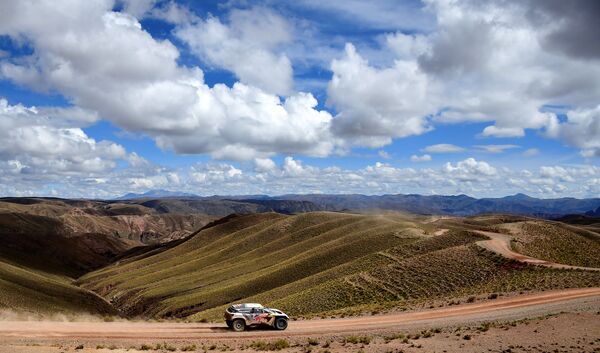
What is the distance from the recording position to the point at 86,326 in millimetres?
31703

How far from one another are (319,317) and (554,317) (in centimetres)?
1814

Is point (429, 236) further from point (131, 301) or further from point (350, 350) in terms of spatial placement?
point (131, 301)

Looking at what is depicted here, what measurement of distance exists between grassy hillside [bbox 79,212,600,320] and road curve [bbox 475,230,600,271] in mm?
1846

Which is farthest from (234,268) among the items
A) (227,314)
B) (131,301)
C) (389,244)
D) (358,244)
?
(227,314)

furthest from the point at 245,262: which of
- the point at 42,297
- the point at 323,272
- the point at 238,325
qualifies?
the point at 238,325

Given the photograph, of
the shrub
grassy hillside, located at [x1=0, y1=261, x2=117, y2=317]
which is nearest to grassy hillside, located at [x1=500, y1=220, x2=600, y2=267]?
the shrub

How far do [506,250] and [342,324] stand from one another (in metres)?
43.1

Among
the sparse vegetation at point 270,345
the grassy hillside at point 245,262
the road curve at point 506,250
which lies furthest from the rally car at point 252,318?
the grassy hillside at point 245,262

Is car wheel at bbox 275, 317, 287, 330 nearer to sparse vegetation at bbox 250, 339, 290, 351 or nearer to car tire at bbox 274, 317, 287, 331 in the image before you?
car tire at bbox 274, 317, 287, 331

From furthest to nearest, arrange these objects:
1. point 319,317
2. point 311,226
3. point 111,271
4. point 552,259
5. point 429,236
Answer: point 111,271 < point 311,226 < point 429,236 < point 552,259 < point 319,317

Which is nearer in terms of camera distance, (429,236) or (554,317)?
(554,317)

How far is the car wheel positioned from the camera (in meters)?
33.6

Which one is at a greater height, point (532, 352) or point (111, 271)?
point (532, 352)

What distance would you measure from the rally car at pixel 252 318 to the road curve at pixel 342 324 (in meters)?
0.66
